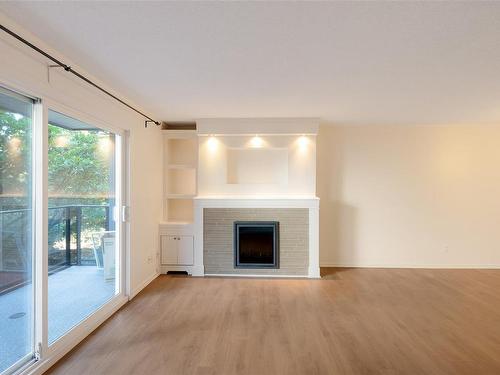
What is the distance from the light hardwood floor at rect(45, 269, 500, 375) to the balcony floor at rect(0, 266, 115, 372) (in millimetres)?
267

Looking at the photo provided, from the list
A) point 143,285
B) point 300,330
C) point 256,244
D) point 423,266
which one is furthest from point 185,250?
point 423,266

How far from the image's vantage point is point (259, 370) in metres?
2.24

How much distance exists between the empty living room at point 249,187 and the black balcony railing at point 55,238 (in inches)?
0.6

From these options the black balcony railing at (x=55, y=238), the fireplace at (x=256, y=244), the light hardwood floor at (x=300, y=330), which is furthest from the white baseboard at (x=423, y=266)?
the black balcony railing at (x=55, y=238)

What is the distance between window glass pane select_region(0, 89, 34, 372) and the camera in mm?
1979

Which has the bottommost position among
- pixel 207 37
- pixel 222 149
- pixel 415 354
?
pixel 415 354

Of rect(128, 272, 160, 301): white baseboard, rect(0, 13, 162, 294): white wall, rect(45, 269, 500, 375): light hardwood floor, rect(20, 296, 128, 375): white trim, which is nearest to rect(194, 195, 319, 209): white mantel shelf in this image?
rect(0, 13, 162, 294): white wall

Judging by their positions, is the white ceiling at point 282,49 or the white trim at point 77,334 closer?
the white ceiling at point 282,49

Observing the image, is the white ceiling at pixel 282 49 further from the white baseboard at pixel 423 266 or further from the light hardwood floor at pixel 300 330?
the white baseboard at pixel 423 266

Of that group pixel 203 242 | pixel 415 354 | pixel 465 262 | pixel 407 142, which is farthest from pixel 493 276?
pixel 203 242

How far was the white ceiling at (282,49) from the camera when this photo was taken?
175 cm

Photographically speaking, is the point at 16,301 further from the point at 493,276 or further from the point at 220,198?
the point at 493,276

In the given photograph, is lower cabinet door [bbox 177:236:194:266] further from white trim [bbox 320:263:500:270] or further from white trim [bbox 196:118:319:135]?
white trim [bbox 320:263:500:270]

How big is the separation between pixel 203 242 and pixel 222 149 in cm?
153
